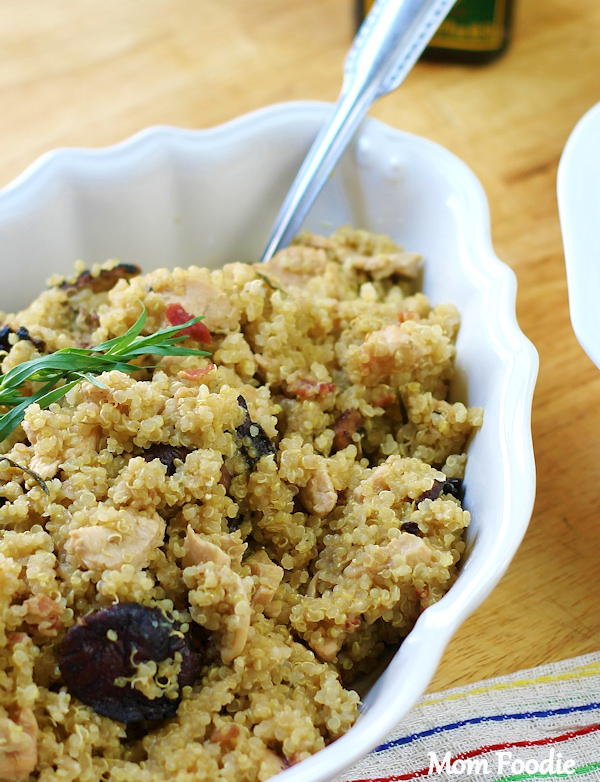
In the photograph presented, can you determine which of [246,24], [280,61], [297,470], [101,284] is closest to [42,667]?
[297,470]

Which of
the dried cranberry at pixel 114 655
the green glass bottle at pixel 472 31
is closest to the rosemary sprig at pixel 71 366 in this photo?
the dried cranberry at pixel 114 655

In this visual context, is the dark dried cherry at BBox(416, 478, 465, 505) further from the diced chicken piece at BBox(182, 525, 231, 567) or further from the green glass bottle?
the green glass bottle

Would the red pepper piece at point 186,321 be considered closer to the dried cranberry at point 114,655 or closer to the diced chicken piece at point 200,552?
the diced chicken piece at point 200,552

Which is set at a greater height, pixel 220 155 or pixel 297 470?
pixel 220 155

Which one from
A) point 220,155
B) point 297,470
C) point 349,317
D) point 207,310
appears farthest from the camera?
point 220,155

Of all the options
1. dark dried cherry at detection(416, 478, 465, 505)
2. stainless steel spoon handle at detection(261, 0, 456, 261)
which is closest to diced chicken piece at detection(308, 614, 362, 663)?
dark dried cherry at detection(416, 478, 465, 505)

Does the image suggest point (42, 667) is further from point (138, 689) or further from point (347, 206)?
point (347, 206)

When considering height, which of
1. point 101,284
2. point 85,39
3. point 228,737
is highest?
point 85,39

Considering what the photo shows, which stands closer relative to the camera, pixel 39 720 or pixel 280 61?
pixel 39 720

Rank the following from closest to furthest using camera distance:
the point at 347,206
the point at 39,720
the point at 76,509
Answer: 1. the point at 39,720
2. the point at 76,509
3. the point at 347,206
